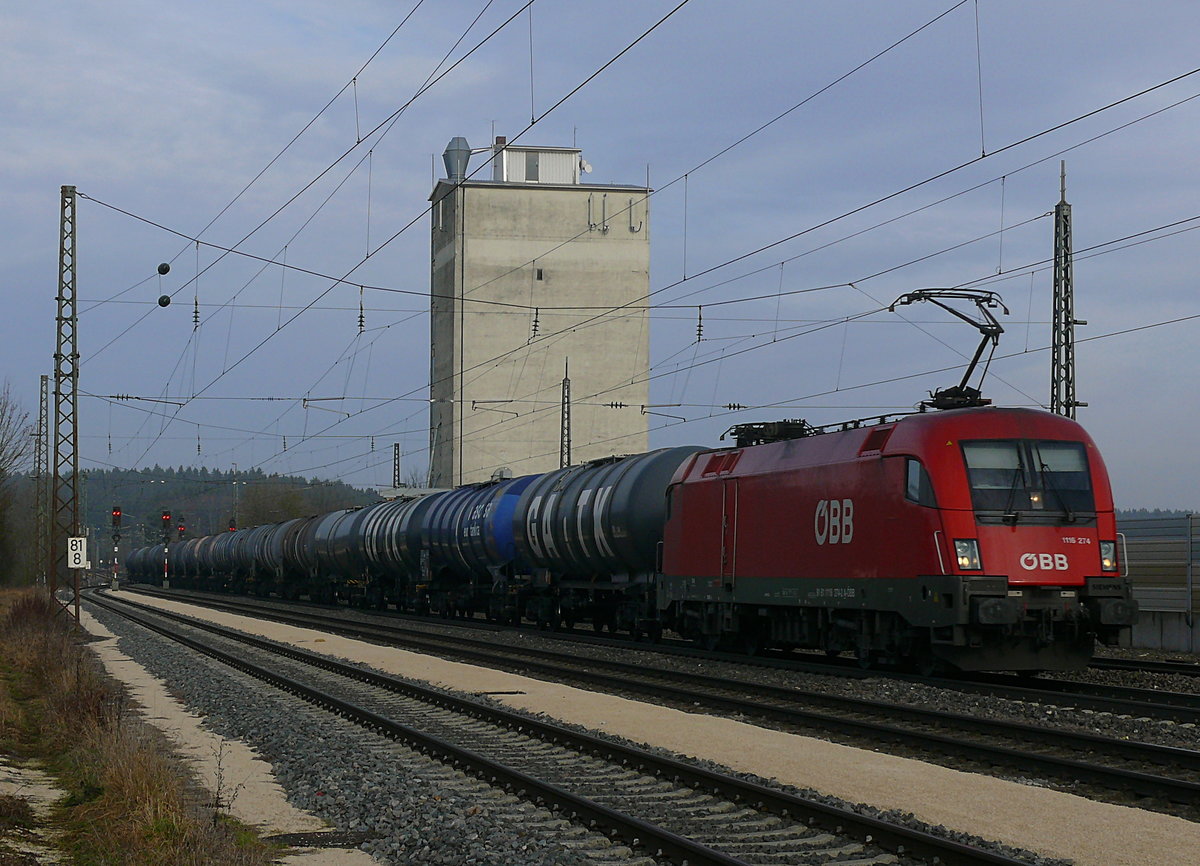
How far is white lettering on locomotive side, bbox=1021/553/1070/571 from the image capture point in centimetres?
1694

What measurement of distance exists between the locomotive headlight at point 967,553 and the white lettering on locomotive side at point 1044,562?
2.01 ft

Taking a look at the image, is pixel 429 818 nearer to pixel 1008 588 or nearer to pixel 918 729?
pixel 918 729

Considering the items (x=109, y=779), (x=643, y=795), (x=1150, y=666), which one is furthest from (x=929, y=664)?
(x=109, y=779)

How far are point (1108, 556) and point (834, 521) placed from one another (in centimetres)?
376

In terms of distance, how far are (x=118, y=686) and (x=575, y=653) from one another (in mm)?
8606

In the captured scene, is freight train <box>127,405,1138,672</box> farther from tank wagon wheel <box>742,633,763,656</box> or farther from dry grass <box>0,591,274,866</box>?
dry grass <box>0,591,274,866</box>

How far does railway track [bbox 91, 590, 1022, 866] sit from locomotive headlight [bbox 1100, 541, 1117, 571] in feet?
25.4

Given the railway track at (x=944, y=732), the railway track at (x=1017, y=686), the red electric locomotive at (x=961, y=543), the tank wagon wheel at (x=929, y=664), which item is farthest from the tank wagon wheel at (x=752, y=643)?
the tank wagon wheel at (x=929, y=664)

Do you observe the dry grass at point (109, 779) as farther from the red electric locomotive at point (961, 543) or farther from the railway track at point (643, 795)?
the red electric locomotive at point (961, 543)

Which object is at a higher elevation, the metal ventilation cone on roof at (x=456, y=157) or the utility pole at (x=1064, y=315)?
the metal ventilation cone on roof at (x=456, y=157)

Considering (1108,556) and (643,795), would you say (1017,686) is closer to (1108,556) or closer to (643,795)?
(1108,556)

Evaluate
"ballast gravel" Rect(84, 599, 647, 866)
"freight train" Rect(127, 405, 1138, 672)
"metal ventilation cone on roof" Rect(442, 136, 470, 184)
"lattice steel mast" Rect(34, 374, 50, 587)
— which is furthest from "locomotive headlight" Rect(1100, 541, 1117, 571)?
"metal ventilation cone on roof" Rect(442, 136, 470, 184)

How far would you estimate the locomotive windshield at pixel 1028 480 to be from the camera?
17172mm

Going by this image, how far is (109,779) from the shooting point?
36.6ft
